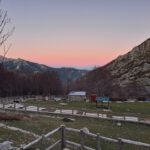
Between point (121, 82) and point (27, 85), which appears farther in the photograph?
point (121, 82)

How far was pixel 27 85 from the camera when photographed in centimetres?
11462

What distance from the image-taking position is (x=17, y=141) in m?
15.7

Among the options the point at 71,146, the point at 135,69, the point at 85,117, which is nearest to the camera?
the point at 71,146

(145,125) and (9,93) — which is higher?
(9,93)

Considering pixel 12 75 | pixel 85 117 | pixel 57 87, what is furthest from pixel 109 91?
pixel 85 117

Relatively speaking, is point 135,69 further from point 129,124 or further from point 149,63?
point 129,124

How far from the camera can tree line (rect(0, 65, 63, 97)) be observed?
10431cm

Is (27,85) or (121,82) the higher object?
(121,82)

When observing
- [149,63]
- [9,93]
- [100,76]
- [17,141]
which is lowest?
[17,141]

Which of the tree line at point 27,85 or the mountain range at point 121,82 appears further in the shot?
the mountain range at point 121,82

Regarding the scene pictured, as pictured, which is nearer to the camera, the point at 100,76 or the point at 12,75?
the point at 12,75

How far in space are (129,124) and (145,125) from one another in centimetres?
165

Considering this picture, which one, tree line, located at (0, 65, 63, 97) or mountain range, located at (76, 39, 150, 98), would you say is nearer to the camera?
tree line, located at (0, 65, 63, 97)

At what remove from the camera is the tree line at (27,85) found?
104 metres
